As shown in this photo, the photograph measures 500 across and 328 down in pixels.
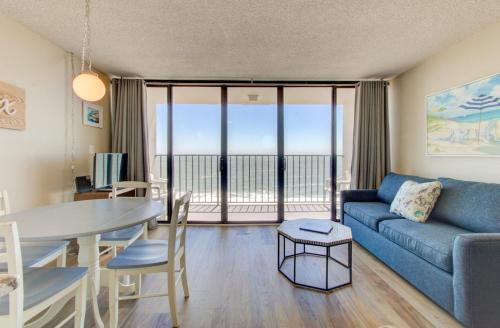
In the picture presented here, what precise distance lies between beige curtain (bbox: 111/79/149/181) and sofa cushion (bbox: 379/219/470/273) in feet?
11.4

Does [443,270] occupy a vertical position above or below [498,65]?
below

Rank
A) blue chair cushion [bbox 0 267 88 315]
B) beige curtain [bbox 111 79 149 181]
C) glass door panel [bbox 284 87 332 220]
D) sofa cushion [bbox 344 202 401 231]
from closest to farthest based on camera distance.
A: blue chair cushion [bbox 0 267 88 315] → sofa cushion [bbox 344 202 401 231] → beige curtain [bbox 111 79 149 181] → glass door panel [bbox 284 87 332 220]

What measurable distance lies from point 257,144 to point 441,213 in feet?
10.2

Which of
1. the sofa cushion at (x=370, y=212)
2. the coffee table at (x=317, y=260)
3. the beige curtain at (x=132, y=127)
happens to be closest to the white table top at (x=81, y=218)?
the coffee table at (x=317, y=260)

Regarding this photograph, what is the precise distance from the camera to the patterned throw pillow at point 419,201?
8.32 feet

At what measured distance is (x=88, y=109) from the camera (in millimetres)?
3490

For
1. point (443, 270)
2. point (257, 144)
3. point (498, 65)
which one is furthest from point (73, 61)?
point (498, 65)

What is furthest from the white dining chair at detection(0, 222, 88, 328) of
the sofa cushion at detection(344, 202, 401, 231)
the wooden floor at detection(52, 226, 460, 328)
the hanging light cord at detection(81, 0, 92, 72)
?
the sofa cushion at detection(344, 202, 401, 231)

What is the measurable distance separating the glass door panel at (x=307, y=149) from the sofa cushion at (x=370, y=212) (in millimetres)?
1254

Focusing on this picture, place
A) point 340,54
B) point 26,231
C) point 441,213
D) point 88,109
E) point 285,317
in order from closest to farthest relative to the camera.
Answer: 1. point 26,231
2. point 285,317
3. point 441,213
4. point 340,54
5. point 88,109

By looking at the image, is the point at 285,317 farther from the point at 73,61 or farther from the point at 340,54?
the point at 73,61

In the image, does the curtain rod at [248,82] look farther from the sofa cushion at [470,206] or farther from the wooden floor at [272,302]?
the wooden floor at [272,302]

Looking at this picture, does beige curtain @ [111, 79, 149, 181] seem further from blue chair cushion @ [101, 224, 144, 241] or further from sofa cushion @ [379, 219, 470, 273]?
sofa cushion @ [379, 219, 470, 273]

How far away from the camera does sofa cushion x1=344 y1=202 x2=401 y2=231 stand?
2.78 m
